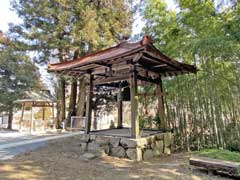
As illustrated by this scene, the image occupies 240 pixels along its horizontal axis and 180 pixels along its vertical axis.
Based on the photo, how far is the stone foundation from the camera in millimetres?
4930

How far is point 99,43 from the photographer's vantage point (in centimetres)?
1064

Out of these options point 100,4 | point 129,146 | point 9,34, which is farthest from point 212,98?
point 9,34

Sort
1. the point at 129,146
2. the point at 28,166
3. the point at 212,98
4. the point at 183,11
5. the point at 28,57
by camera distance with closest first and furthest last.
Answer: the point at 28,166
the point at 129,146
the point at 212,98
the point at 183,11
the point at 28,57

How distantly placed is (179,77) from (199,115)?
4.29 ft

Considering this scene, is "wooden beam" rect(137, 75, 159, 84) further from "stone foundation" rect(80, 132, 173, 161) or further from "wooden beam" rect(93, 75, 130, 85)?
"stone foundation" rect(80, 132, 173, 161)

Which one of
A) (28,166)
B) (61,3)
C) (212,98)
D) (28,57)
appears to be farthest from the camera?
(28,57)

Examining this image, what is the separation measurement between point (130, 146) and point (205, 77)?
8.64ft

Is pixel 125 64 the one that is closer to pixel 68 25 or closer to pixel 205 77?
pixel 205 77

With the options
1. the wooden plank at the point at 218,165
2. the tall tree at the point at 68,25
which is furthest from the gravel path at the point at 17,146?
the tall tree at the point at 68,25

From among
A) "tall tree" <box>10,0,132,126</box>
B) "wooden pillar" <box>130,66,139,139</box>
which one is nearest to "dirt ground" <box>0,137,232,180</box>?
"wooden pillar" <box>130,66,139,139</box>

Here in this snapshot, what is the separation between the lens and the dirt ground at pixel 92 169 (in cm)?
363

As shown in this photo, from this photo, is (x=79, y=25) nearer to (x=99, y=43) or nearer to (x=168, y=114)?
(x=99, y=43)

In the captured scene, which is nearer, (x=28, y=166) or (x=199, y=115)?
(x=28, y=166)

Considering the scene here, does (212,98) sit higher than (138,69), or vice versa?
(138,69)
